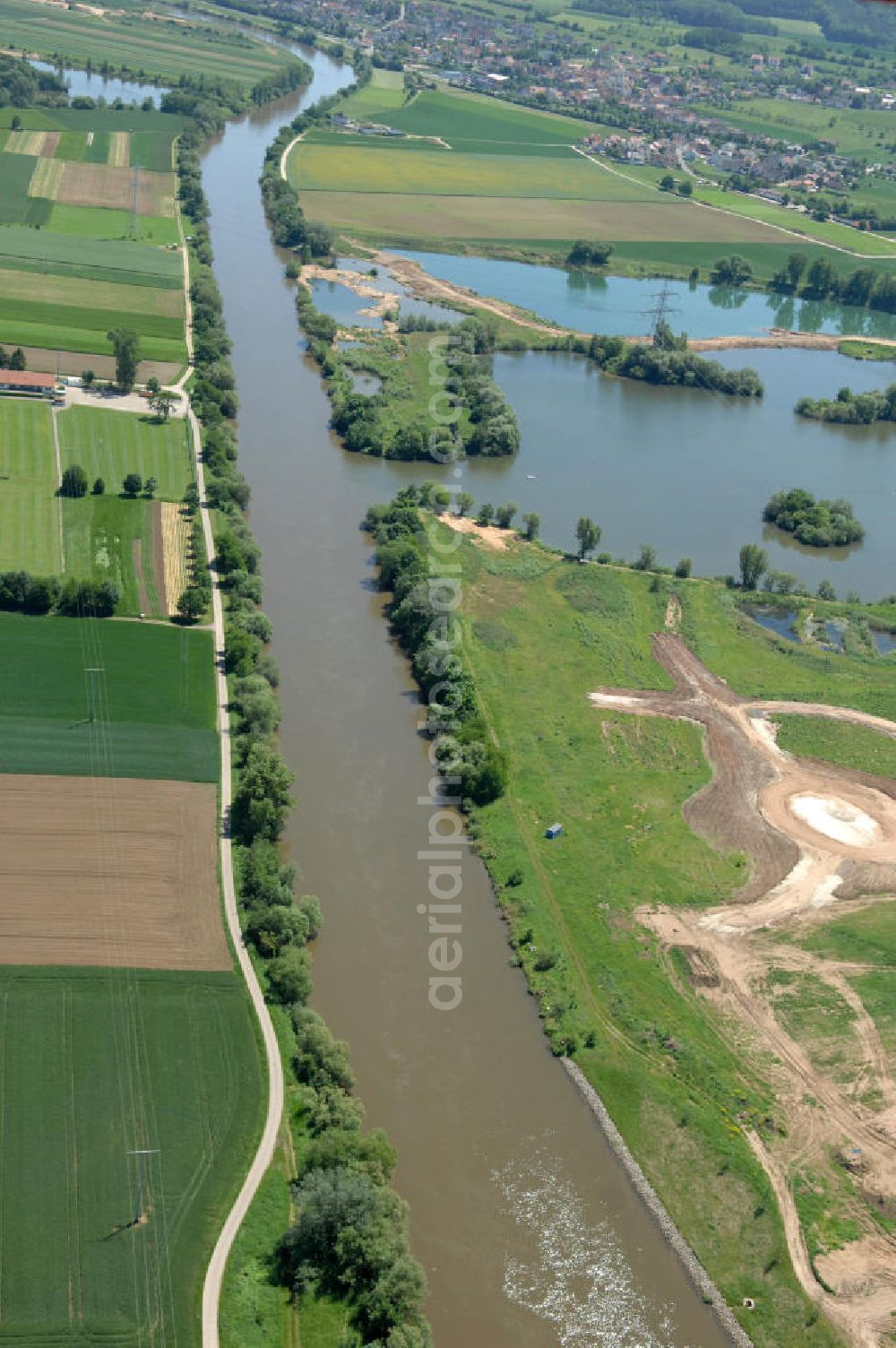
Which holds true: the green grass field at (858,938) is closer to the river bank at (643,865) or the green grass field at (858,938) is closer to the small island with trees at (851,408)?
the river bank at (643,865)

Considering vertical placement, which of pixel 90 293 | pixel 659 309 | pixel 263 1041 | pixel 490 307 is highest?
pixel 659 309

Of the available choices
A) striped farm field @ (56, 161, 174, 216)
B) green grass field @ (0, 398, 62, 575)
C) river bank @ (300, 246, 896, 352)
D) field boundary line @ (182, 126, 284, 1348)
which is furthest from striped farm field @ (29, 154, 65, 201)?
field boundary line @ (182, 126, 284, 1348)

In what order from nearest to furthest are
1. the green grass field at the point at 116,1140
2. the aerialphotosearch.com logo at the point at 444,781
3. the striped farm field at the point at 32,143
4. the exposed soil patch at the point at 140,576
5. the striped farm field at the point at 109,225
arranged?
the green grass field at the point at 116,1140 < the aerialphotosearch.com logo at the point at 444,781 < the exposed soil patch at the point at 140,576 < the striped farm field at the point at 109,225 < the striped farm field at the point at 32,143

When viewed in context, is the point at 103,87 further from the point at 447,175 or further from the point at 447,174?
the point at 447,175

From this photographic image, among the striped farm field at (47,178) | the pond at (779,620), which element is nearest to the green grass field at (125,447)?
the pond at (779,620)

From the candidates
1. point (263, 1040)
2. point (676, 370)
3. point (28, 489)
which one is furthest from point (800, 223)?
point (263, 1040)

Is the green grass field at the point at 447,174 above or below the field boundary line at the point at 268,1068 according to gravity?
above

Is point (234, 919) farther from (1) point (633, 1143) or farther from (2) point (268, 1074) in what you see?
(1) point (633, 1143)
